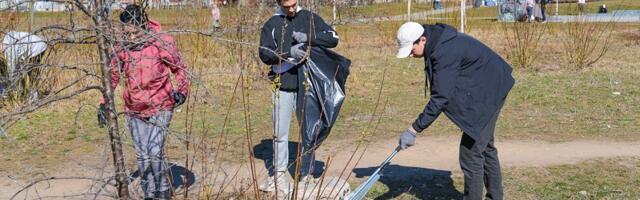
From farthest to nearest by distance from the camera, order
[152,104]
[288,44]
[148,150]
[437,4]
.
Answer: [437,4] < [288,44] < [148,150] < [152,104]

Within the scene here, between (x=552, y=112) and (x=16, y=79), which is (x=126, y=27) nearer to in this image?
(x=16, y=79)

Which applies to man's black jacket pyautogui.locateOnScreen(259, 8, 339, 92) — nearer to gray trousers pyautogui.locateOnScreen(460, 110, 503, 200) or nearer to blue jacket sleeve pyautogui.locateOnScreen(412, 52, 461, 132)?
blue jacket sleeve pyautogui.locateOnScreen(412, 52, 461, 132)

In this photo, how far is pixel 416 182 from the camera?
573cm

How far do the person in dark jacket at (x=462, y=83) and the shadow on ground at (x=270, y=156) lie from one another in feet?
5.08

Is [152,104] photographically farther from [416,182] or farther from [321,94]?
[416,182]

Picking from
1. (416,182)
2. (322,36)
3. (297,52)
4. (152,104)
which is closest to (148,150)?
(152,104)

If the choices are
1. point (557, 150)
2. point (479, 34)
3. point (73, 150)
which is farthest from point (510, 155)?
point (479, 34)

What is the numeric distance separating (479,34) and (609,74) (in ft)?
24.5

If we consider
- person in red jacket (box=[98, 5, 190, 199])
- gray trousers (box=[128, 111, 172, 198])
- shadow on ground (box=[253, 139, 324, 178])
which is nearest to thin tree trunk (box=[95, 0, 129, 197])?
person in red jacket (box=[98, 5, 190, 199])

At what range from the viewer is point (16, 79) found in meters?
2.90

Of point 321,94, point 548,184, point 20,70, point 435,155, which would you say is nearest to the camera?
point 20,70

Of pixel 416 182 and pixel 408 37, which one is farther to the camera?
pixel 416 182

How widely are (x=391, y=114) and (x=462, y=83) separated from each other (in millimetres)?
4043

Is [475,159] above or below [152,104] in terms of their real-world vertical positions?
below
